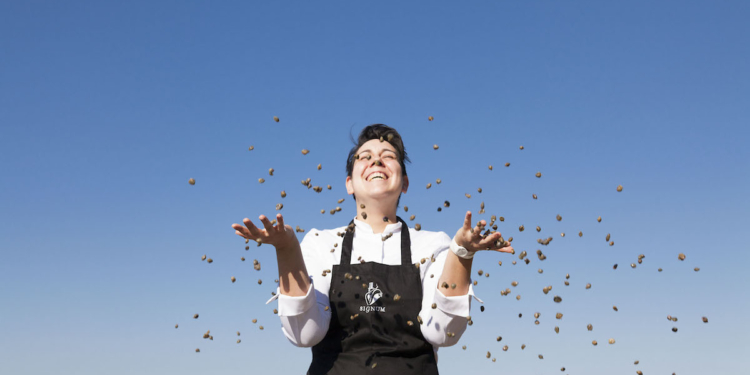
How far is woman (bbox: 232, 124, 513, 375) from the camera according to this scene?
178 inches

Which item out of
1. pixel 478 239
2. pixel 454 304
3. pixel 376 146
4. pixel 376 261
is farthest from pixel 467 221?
pixel 376 146

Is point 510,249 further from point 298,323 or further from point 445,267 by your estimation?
point 298,323

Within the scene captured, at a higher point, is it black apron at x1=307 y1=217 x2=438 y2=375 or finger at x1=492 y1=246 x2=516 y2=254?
finger at x1=492 y1=246 x2=516 y2=254

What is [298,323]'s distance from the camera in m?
4.71

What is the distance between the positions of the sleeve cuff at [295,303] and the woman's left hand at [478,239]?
125cm

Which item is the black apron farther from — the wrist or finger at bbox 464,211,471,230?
finger at bbox 464,211,471,230

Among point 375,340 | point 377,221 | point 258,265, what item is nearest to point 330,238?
point 377,221

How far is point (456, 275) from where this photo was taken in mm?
4594

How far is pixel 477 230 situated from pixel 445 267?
2.27 feet

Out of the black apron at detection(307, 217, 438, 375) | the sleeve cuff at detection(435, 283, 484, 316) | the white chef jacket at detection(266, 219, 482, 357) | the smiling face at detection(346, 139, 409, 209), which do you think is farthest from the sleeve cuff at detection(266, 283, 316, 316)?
the smiling face at detection(346, 139, 409, 209)

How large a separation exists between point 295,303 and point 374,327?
0.73 meters

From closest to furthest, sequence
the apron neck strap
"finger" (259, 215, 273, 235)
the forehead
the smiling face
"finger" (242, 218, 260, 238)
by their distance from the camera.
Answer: "finger" (242, 218, 260, 238), "finger" (259, 215, 273, 235), the apron neck strap, the smiling face, the forehead

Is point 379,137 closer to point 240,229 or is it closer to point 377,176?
point 377,176

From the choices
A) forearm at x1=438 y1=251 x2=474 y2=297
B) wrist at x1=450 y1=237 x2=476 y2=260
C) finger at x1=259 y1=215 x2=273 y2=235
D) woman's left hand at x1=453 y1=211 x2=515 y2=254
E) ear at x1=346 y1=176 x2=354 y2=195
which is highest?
ear at x1=346 y1=176 x2=354 y2=195
